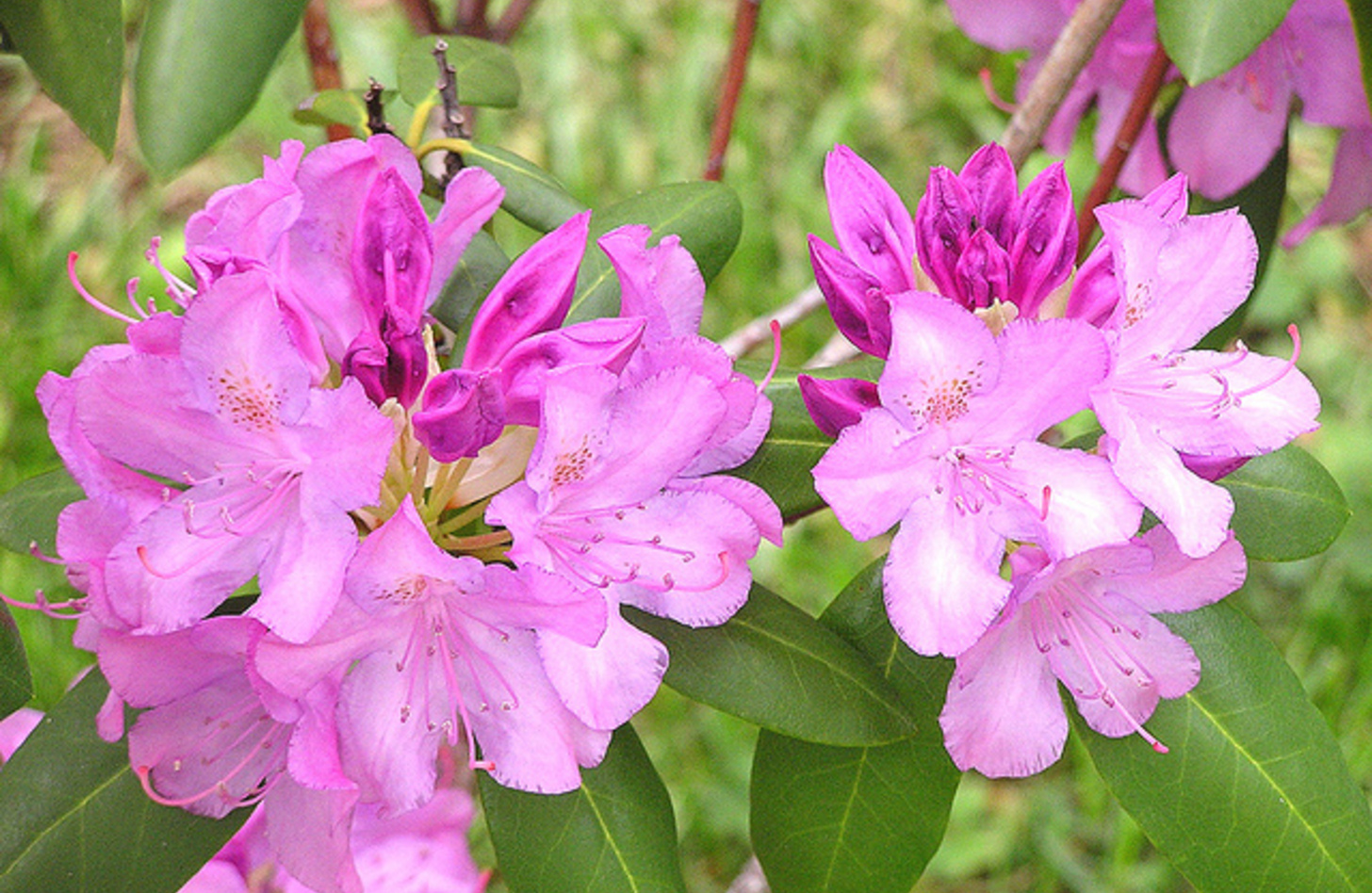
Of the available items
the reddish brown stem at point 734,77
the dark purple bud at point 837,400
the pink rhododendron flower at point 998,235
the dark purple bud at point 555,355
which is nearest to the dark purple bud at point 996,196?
the pink rhododendron flower at point 998,235

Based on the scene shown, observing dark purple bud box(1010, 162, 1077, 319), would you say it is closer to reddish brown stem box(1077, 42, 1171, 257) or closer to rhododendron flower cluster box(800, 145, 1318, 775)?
rhododendron flower cluster box(800, 145, 1318, 775)

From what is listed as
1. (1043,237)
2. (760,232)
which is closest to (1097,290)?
(1043,237)

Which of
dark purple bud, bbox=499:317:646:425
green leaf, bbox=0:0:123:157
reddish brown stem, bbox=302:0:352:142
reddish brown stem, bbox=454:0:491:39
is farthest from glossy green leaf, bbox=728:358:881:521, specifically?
reddish brown stem, bbox=454:0:491:39

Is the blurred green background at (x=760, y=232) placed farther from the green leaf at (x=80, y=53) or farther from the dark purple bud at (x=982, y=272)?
the dark purple bud at (x=982, y=272)

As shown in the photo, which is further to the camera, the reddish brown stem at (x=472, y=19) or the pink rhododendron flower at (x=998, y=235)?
the reddish brown stem at (x=472, y=19)

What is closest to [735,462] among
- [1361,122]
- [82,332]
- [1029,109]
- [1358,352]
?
[1029,109]

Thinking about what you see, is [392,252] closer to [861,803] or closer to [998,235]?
[998,235]
